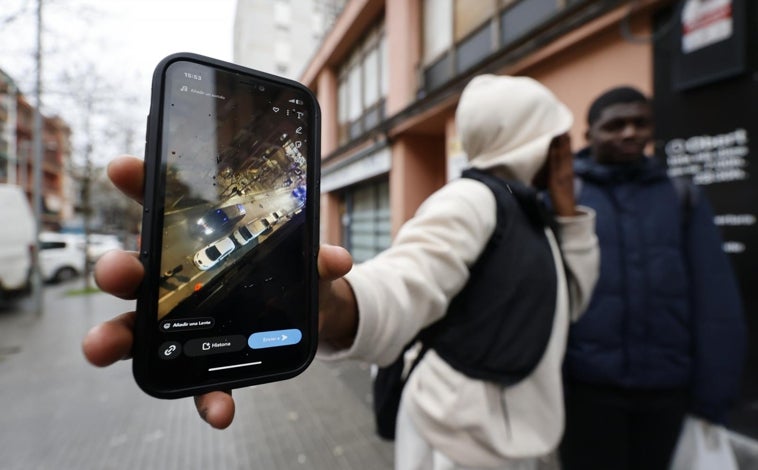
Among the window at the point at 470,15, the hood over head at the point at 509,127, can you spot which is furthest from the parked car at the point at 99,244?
the hood over head at the point at 509,127

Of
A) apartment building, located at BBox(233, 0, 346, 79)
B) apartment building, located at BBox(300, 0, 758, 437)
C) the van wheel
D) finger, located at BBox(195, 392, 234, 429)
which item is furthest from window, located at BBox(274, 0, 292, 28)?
the van wheel

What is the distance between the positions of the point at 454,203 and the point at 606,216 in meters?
0.98

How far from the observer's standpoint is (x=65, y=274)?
1317cm

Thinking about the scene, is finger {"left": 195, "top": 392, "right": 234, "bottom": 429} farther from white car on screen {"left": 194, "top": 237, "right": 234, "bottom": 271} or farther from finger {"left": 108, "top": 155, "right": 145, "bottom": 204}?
finger {"left": 108, "top": 155, "right": 145, "bottom": 204}

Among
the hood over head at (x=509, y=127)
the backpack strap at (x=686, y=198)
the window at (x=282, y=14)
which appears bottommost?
the backpack strap at (x=686, y=198)

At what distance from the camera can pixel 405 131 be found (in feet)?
24.2

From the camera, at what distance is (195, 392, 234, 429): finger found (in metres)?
0.58

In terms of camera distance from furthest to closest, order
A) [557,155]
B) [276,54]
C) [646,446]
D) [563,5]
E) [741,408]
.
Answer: [563,5] → [741,408] → [646,446] → [557,155] → [276,54]

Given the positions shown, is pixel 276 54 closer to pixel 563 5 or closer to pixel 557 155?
pixel 557 155

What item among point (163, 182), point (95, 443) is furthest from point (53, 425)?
point (163, 182)

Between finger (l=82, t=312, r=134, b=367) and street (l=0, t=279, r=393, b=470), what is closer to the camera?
finger (l=82, t=312, r=134, b=367)

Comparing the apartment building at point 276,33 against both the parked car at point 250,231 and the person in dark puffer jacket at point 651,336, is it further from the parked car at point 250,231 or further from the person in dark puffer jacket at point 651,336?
the person in dark puffer jacket at point 651,336

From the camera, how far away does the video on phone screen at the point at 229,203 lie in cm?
60

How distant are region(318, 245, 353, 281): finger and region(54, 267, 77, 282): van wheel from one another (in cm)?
1612
